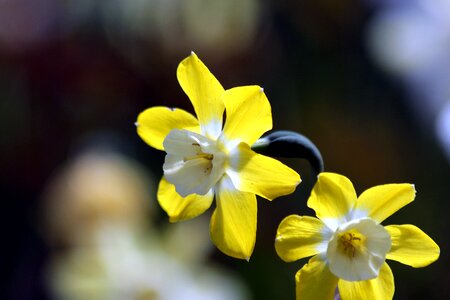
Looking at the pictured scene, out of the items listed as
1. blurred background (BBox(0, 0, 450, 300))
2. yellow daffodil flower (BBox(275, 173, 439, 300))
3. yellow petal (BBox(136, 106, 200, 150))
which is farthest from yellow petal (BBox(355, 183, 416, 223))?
blurred background (BBox(0, 0, 450, 300))

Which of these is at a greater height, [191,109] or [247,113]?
[247,113]

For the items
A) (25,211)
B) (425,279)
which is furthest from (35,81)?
(425,279)

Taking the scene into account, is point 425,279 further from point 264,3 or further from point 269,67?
point 264,3

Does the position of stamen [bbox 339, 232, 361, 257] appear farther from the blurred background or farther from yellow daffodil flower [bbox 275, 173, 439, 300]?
the blurred background

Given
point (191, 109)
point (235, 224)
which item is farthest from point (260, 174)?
point (191, 109)

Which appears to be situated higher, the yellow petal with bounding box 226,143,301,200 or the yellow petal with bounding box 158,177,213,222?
the yellow petal with bounding box 226,143,301,200

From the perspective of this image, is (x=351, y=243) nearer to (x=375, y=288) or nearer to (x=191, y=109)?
(x=375, y=288)
